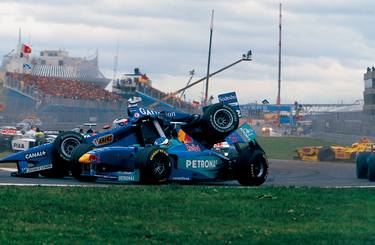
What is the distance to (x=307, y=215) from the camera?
1284cm

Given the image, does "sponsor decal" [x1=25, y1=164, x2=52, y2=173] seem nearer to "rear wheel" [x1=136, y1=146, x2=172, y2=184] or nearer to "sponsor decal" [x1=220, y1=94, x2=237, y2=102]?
"rear wheel" [x1=136, y1=146, x2=172, y2=184]

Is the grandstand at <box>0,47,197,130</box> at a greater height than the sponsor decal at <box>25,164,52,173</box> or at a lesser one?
greater

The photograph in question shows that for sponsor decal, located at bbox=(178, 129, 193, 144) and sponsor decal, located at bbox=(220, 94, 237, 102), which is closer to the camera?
sponsor decal, located at bbox=(178, 129, 193, 144)

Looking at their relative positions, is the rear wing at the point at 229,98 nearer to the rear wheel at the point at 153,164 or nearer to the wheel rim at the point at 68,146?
the rear wheel at the point at 153,164

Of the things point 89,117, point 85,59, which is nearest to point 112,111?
point 89,117

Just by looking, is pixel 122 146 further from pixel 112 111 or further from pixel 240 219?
pixel 112 111

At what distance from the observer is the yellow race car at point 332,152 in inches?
1491

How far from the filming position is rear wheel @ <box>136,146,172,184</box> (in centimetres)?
1845

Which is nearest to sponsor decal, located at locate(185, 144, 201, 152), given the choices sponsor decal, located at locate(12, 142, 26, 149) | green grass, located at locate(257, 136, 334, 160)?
sponsor decal, located at locate(12, 142, 26, 149)

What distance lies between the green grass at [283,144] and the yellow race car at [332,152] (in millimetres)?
1104

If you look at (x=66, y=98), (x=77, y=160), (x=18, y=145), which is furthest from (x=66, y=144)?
(x=66, y=98)

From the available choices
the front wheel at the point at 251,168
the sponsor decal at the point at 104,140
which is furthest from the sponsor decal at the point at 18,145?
the front wheel at the point at 251,168

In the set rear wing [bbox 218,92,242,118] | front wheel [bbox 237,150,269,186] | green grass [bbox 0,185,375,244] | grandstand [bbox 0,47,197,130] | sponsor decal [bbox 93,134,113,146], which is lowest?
green grass [bbox 0,185,375,244]

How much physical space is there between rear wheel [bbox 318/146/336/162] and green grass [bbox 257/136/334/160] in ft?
6.53
